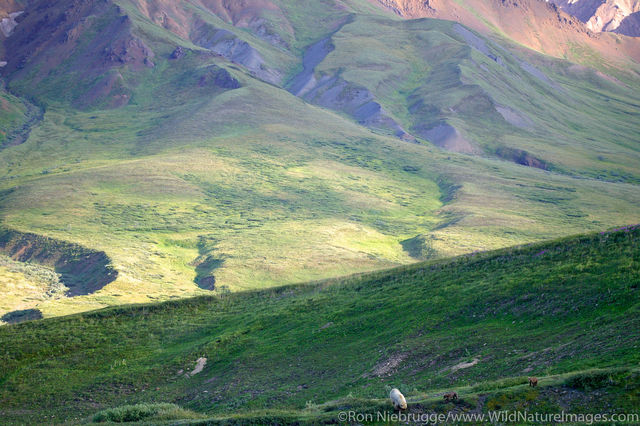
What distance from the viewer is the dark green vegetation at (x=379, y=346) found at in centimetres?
2444

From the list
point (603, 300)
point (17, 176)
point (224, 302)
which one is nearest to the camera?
point (603, 300)

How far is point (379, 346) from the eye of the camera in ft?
118

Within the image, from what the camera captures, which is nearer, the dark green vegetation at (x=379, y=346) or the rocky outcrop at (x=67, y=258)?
the dark green vegetation at (x=379, y=346)

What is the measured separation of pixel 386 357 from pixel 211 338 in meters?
17.9

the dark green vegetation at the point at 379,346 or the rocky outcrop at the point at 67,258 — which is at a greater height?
the dark green vegetation at the point at 379,346

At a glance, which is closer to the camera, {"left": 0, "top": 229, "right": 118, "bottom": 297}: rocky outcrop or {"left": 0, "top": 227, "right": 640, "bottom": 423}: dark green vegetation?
{"left": 0, "top": 227, "right": 640, "bottom": 423}: dark green vegetation

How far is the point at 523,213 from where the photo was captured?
514 ft

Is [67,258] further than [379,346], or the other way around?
[67,258]

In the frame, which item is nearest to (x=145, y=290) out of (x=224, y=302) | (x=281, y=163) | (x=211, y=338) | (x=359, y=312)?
(x=224, y=302)

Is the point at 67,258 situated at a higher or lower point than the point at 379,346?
lower

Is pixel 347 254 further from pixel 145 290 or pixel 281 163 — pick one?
pixel 281 163

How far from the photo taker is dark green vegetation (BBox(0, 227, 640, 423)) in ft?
80.2

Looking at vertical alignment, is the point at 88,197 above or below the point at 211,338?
below

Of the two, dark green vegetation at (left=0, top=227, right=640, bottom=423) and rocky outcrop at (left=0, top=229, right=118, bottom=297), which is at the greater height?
dark green vegetation at (left=0, top=227, right=640, bottom=423)
